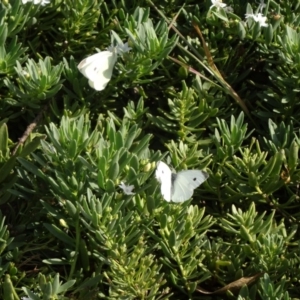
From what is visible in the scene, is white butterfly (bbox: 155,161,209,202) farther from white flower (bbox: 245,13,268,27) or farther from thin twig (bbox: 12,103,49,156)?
white flower (bbox: 245,13,268,27)

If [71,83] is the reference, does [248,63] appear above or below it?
below

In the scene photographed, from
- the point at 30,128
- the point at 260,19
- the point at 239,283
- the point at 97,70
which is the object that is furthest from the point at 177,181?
the point at 260,19

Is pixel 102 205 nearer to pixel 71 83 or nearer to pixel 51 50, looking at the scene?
pixel 71 83

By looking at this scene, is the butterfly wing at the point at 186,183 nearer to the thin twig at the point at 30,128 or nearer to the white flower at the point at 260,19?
the thin twig at the point at 30,128

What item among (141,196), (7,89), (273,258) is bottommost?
(273,258)

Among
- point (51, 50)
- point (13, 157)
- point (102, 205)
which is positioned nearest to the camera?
point (102, 205)

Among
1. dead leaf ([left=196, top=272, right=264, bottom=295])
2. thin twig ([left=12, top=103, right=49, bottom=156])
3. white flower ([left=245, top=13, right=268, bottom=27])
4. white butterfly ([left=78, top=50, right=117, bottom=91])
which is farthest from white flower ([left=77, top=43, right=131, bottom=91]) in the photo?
dead leaf ([left=196, top=272, right=264, bottom=295])

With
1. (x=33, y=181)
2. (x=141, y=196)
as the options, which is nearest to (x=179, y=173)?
(x=141, y=196)
